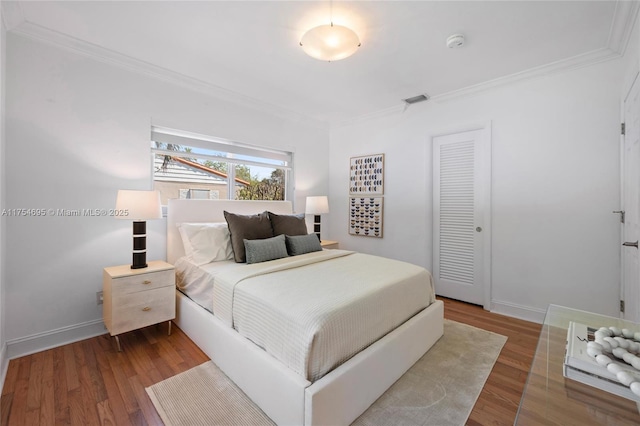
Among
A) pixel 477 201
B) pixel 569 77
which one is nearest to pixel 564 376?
pixel 477 201

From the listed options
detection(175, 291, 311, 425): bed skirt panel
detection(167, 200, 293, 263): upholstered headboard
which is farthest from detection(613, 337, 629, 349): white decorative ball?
detection(167, 200, 293, 263): upholstered headboard

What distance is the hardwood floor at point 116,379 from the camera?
1524 millimetres

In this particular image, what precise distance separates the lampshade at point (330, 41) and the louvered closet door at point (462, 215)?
204cm

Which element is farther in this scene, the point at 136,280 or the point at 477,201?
the point at 477,201

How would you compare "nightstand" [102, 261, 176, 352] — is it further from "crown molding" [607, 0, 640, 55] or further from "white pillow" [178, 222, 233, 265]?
"crown molding" [607, 0, 640, 55]

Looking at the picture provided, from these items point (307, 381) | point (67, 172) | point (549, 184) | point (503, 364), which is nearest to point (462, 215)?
point (549, 184)

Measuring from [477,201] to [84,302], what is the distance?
4.09 meters

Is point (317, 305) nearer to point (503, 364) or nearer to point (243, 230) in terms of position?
point (243, 230)

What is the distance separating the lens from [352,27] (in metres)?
2.10

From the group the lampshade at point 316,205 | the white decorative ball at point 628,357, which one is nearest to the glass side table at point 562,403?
the white decorative ball at point 628,357

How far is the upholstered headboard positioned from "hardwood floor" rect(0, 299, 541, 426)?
78 cm

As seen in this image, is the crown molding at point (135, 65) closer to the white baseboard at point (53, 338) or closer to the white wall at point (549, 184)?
the white wall at point (549, 184)

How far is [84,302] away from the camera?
2.41 metres

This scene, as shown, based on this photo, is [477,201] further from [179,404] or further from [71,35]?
[71,35]
